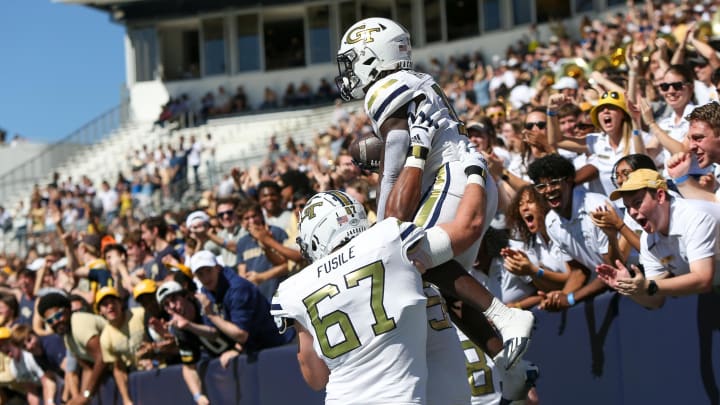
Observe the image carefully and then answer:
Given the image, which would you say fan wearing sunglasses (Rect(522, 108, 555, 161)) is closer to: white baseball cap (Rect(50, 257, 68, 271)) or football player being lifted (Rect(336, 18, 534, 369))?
football player being lifted (Rect(336, 18, 534, 369))

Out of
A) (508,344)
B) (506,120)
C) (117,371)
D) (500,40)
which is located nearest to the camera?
(508,344)

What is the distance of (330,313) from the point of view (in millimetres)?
5371

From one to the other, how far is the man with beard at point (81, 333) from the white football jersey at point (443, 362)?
263 inches

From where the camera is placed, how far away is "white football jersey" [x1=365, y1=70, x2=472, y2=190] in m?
6.14

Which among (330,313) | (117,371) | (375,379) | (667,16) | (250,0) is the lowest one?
(117,371)

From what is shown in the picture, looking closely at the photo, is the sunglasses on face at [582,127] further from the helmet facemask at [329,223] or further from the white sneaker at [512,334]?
the helmet facemask at [329,223]

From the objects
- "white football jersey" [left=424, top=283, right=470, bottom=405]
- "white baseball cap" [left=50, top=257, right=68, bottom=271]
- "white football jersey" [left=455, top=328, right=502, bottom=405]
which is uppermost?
"white football jersey" [left=424, top=283, right=470, bottom=405]

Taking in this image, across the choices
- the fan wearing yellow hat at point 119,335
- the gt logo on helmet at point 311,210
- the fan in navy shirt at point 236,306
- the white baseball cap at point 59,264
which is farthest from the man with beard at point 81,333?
the gt logo on helmet at point 311,210

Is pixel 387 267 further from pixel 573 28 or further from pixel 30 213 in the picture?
pixel 573 28

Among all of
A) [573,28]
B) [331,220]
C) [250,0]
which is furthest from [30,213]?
[331,220]

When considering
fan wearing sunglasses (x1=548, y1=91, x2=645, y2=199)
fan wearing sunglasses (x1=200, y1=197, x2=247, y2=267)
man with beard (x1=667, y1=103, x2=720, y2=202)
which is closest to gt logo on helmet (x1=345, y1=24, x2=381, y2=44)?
man with beard (x1=667, y1=103, x2=720, y2=202)

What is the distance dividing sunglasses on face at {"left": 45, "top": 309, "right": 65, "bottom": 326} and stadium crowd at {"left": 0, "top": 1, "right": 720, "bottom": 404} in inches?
0.6

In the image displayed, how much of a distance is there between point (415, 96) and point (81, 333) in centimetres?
677

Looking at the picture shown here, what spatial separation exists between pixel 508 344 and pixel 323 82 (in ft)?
107
